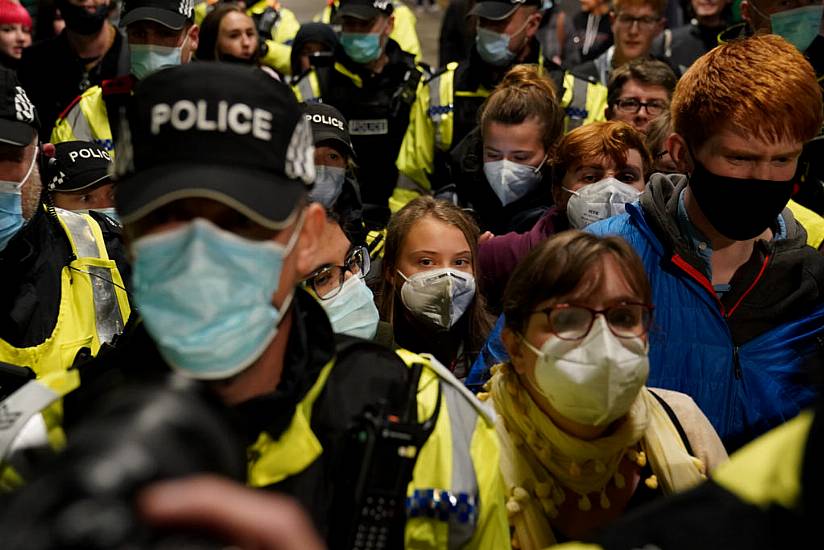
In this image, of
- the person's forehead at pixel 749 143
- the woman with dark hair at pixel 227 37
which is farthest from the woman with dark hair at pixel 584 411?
the woman with dark hair at pixel 227 37

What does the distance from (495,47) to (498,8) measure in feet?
0.81

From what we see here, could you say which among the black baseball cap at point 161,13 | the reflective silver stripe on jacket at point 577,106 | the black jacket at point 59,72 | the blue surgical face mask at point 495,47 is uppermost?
the black baseball cap at point 161,13

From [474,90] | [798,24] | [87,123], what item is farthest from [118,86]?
[798,24]

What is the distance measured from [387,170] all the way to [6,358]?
12.0 feet

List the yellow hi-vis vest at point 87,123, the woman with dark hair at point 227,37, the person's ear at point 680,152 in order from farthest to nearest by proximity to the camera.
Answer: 1. the woman with dark hair at point 227,37
2. the yellow hi-vis vest at point 87,123
3. the person's ear at point 680,152

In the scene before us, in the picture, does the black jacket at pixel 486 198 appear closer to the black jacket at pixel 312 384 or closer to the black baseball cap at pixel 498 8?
the black baseball cap at pixel 498 8

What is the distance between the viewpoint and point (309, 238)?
2037 millimetres

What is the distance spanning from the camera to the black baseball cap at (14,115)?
3.40m

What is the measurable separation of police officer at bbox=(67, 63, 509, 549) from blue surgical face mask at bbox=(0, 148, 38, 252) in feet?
5.20

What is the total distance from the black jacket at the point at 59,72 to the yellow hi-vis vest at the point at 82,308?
3.30 metres

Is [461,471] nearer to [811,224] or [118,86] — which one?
[811,224]

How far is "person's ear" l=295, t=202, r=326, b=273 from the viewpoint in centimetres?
201

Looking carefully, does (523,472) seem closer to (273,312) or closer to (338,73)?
(273,312)

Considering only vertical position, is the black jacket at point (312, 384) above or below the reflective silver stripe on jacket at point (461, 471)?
above
